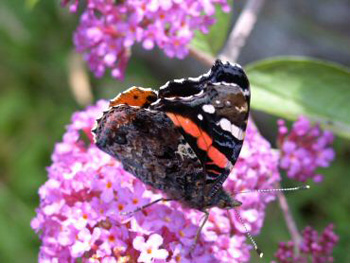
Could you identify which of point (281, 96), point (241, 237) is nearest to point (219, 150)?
point (241, 237)

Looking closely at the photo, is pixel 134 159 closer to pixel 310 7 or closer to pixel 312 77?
pixel 312 77

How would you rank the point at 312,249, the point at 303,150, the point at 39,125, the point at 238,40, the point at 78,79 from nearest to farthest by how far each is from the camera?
the point at 312,249 → the point at 303,150 → the point at 238,40 → the point at 39,125 → the point at 78,79

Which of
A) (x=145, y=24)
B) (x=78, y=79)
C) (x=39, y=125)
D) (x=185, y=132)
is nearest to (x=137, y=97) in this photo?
(x=185, y=132)

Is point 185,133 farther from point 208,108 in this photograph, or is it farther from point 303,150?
point 303,150

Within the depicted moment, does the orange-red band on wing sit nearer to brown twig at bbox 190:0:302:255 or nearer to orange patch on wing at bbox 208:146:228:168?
orange patch on wing at bbox 208:146:228:168

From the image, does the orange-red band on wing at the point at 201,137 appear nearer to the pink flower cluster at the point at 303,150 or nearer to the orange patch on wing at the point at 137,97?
the orange patch on wing at the point at 137,97

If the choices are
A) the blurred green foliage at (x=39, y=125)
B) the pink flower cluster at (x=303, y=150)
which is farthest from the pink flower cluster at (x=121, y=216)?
the blurred green foliage at (x=39, y=125)

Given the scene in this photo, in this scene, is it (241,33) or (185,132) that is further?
(241,33)
